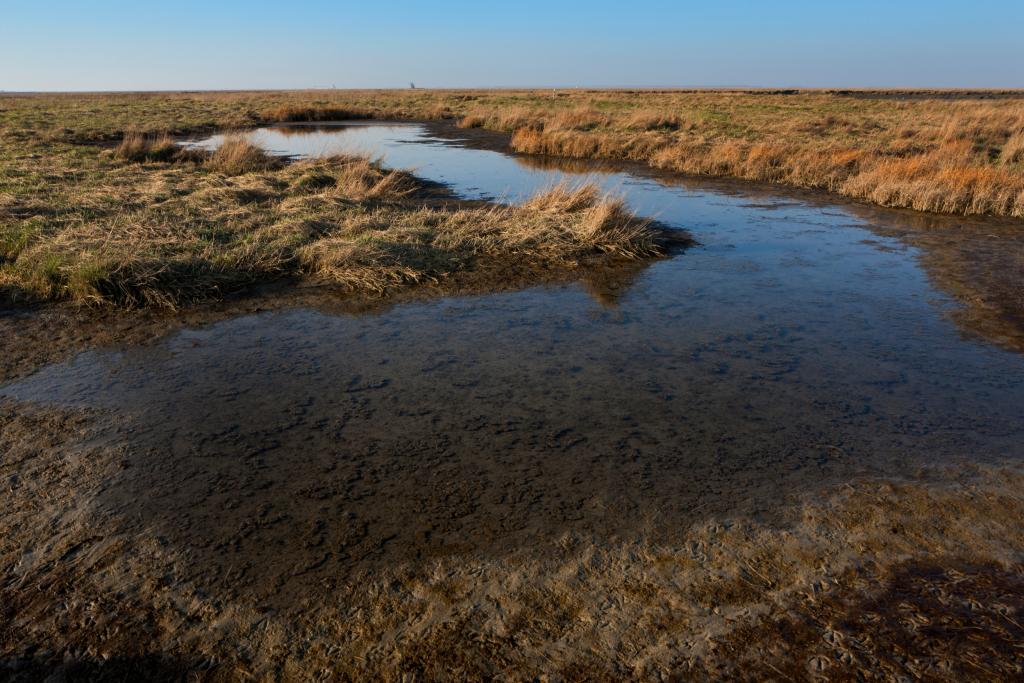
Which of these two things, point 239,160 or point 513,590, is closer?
point 513,590

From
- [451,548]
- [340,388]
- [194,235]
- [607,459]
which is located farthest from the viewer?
[194,235]

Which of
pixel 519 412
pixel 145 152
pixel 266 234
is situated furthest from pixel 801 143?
pixel 519 412

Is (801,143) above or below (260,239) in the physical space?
above

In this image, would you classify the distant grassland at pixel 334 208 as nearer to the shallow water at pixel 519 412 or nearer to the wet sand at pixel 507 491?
the wet sand at pixel 507 491

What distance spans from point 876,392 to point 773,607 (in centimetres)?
285

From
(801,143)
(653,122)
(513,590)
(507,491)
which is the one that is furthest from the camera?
(653,122)

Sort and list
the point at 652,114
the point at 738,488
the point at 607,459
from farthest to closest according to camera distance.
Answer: the point at 652,114 → the point at 607,459 → the point at 738,488

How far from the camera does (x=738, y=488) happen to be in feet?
12.2

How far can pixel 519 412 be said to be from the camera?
461cm

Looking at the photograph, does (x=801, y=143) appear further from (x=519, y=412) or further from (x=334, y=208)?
(x=519, y=412)

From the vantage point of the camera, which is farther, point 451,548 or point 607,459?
point 607,459

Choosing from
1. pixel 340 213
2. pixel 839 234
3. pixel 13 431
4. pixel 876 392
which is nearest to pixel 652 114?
pixel 839 234

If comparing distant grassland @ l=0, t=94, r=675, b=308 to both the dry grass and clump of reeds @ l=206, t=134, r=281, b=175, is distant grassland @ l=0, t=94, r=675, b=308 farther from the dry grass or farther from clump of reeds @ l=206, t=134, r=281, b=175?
clump of reeds @ l=206, t=134, r=281, b=175

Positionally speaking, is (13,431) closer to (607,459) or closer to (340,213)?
(607,459)
